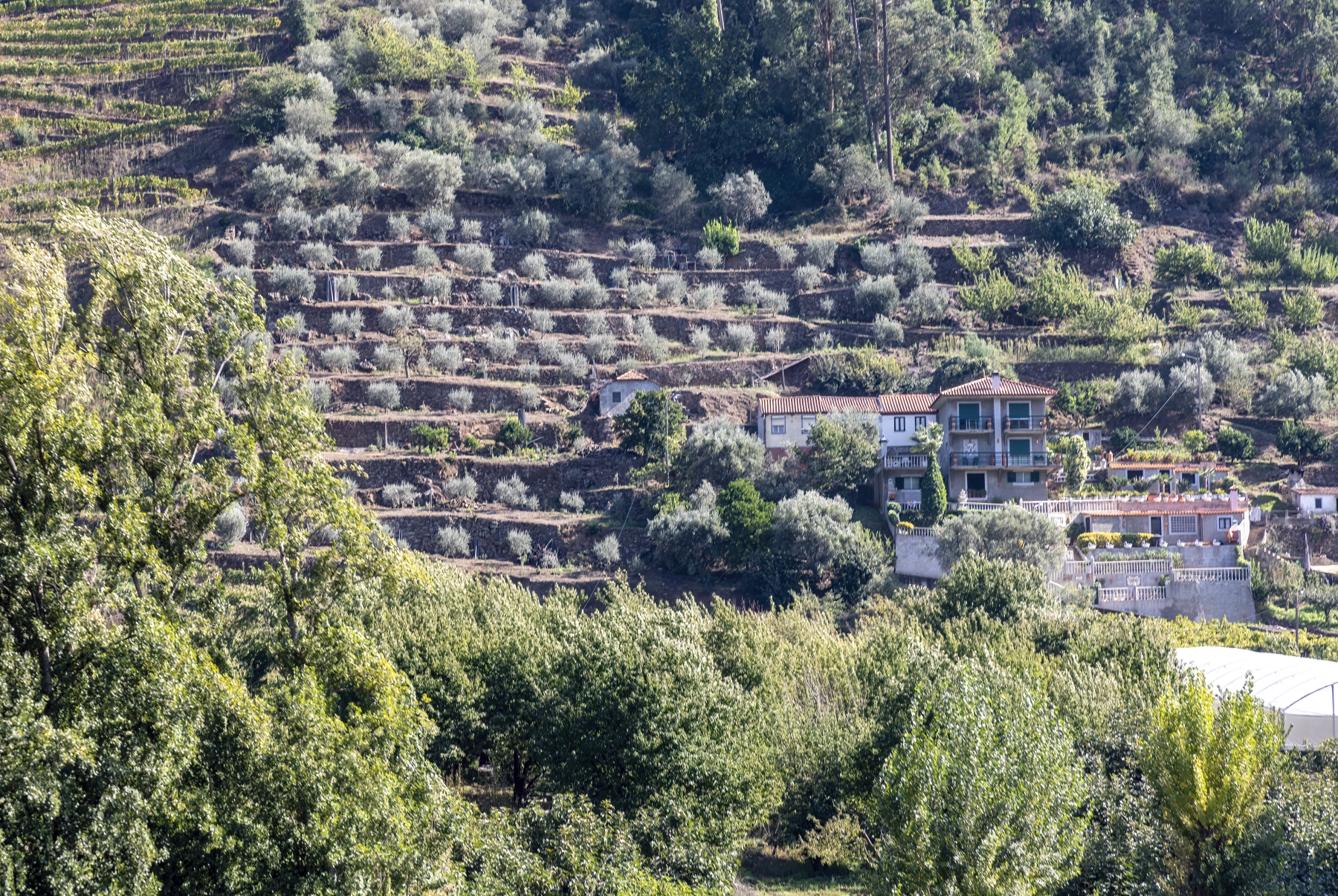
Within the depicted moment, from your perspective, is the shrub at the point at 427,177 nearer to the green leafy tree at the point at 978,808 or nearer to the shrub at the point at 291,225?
the shrub at the point at 291,225

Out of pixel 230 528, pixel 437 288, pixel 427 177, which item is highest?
pixel 427 177

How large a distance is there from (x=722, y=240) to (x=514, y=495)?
910 inches

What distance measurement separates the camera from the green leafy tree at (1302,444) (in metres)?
52.1

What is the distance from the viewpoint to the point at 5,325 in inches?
711

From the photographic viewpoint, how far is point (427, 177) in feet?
215

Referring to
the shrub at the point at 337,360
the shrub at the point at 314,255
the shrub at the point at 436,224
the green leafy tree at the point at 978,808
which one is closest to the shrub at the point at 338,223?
the shrub at the point at 314,255

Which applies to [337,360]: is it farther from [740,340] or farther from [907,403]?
[907,403]

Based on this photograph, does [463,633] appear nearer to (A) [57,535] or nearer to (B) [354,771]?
(B) [354,771]

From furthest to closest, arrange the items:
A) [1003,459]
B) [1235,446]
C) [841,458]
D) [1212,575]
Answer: [1235,446], [1003,459], [841,458], [1212,575]

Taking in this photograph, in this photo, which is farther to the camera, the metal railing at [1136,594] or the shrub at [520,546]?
the shrub at [520,546]

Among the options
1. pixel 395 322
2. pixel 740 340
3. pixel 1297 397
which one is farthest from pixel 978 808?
pixel 395 322

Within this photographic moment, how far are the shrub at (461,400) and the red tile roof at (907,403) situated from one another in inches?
663

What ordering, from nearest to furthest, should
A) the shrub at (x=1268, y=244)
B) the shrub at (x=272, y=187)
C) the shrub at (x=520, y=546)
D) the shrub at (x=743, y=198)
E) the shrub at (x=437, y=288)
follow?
the shrub at (x=520, y=546) → the shrub at (x=437, y=288) → the shrub at (x=272, y=187) → the shrub at (x=1268, y=244) → the shrub at (x=743, y=198)

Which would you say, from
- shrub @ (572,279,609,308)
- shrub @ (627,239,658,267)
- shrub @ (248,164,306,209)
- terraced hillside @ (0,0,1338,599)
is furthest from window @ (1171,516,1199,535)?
shrub @ (248,164,306,209)
